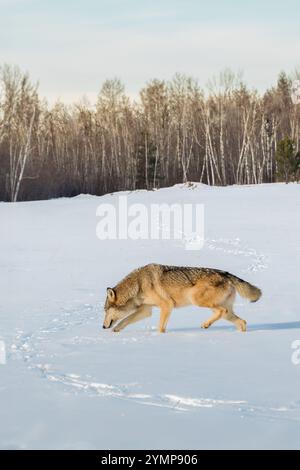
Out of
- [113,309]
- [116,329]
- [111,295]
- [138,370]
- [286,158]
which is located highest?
[286,158]

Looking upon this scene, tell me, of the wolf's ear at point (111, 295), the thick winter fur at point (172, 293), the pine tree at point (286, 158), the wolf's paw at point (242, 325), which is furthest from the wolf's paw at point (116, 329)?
the pine tree at point (286, 158)

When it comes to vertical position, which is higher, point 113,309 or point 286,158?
point 286,158

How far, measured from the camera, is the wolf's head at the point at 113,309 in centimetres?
798

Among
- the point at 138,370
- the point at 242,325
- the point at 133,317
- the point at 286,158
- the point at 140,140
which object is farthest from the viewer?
the point at 140,140

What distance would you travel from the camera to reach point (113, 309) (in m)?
8.02

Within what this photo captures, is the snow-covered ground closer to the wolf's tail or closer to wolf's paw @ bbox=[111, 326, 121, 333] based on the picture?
wolf's paw @ bbox=[111, 326, 121, 333]

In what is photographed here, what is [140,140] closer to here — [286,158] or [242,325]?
[286,158]

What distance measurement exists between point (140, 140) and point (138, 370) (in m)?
50.1

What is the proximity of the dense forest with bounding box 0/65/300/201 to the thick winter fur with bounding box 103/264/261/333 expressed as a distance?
39.5 metres

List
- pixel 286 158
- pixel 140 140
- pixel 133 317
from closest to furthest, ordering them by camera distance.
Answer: pixel 133 317
pixel 286 158
pixel 140 140

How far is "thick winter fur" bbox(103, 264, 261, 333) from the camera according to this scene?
7773mm

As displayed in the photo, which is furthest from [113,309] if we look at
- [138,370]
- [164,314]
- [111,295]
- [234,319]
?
[138,370]

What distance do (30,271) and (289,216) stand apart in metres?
13.3

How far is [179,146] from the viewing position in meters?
60.5
